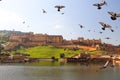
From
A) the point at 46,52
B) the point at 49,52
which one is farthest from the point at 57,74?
the point at 49,52

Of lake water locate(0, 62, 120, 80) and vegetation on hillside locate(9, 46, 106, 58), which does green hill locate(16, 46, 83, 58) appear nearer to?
vegetation on hillside locate(9, 46, 106, 58)

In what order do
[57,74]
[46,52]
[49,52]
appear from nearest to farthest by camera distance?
1. [57,74]
2. [46,52]
3. [49,52]

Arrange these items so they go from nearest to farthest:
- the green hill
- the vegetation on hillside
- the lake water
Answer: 1. the lake water
2. the green hill
3. the vegetation on hillside

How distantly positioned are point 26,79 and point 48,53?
11681cm

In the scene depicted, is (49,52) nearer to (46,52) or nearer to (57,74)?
(46,52)

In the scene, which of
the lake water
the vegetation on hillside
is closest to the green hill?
the vegetation on hillside

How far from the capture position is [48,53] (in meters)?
184

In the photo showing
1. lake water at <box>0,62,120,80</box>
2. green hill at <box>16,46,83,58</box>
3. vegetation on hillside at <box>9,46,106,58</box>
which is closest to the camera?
A: lake water at <box>0,62,120,80</box>

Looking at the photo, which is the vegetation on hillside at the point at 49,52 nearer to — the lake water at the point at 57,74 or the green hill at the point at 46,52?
the green hill at the point at 46,52

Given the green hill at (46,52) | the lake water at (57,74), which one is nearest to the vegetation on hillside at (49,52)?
the green hill at (46,52)

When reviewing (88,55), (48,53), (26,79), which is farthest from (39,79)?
(48,53)

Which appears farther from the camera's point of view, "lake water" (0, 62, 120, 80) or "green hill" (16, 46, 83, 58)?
"green hill" (16, 46, 83, 58)

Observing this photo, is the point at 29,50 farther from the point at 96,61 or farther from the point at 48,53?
the point at 96,61

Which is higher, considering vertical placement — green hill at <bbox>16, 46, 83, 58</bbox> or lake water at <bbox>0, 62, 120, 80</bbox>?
green hill at <bbox>16, 46, 83, 58</bbox>
